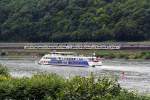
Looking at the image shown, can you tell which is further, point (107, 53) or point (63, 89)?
point (107, 53)

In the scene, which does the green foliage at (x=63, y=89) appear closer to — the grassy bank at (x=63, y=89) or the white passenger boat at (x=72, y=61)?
the grassy bank at (x=63, y=89)

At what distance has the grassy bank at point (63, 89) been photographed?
21734 millimetres

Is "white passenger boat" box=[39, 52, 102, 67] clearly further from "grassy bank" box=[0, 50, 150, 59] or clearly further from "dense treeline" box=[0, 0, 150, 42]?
"dense treeline" box=[0, 0, 150, 42]

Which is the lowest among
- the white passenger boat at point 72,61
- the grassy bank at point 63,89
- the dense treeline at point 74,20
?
the white passenger boat at point 72,61

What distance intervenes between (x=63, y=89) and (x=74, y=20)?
116 m

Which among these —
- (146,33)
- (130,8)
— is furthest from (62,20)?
(146,33)

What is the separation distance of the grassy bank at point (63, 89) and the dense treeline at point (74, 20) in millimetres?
95774

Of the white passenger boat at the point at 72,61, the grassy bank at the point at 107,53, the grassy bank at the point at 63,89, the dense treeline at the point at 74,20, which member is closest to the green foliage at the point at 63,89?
the grassy bank at the point at 63,89

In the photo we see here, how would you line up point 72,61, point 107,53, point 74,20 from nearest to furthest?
1. point 72,61
2. point 107,53
3. point 74,20

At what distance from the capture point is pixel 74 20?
452 ft

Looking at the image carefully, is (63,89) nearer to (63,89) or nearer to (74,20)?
(63,89)

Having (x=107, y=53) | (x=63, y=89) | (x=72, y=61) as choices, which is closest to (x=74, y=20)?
(x=107, y=53)

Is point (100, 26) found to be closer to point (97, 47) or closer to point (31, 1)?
point (97, 47)

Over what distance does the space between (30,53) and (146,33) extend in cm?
2555
